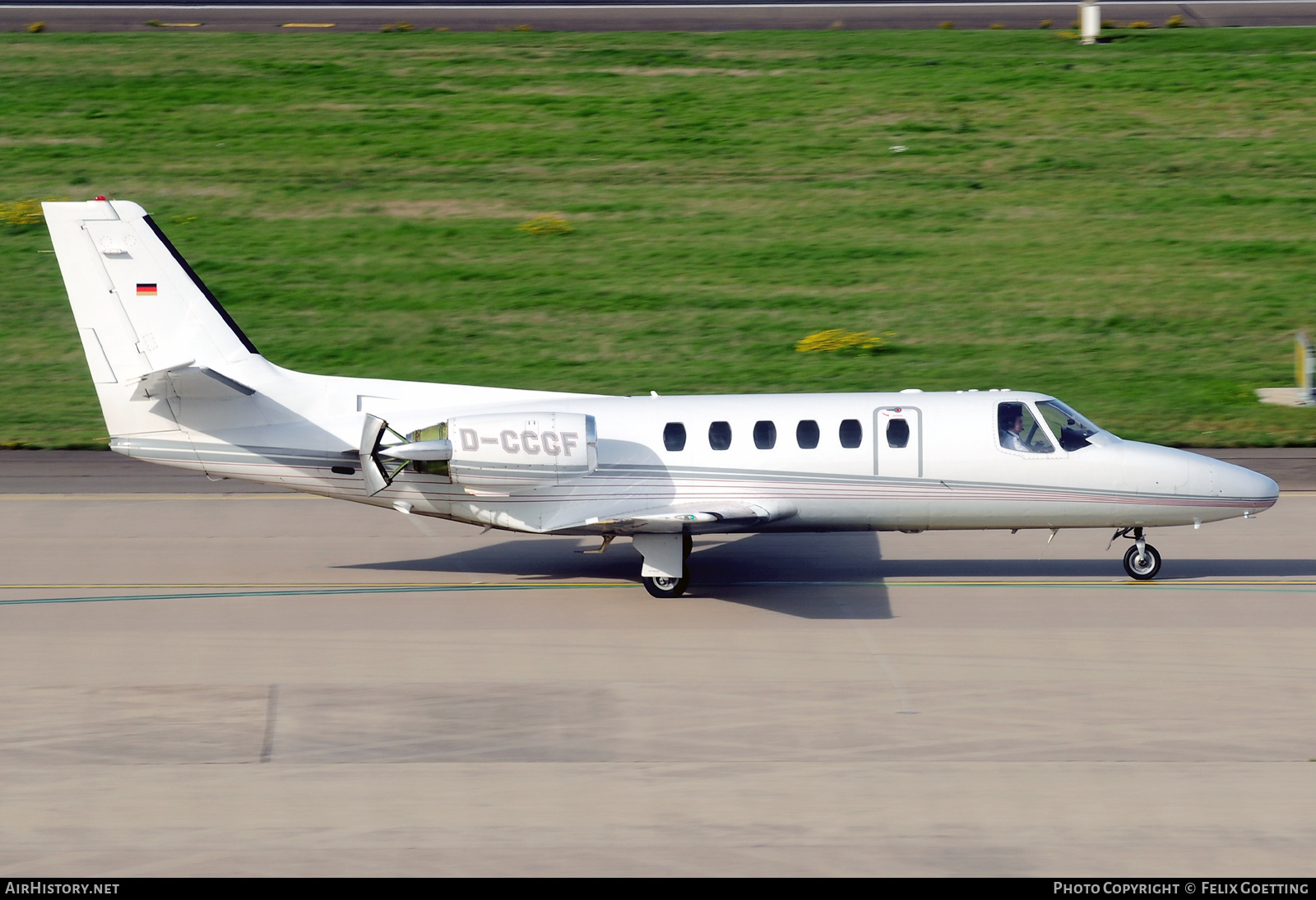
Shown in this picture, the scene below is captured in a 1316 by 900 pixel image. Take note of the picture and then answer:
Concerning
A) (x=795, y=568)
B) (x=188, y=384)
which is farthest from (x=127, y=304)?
(x=795, y=568)

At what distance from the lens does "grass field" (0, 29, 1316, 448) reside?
95.7 ft

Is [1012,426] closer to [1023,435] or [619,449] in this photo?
[1023,435]

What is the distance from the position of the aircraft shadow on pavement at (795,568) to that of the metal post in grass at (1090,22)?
104 feet

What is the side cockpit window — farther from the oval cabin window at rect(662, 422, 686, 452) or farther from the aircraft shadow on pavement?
the oval cabin window at rect(662, 422, 686, 452)

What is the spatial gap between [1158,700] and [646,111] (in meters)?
32.2

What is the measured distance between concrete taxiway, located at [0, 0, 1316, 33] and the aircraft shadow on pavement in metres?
33.0

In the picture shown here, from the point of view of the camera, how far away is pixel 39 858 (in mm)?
10047

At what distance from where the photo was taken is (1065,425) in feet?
55.2

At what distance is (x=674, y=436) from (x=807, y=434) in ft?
5.31

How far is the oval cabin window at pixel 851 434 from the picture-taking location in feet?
54.1

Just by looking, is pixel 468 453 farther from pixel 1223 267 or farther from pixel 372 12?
pixel 372 12

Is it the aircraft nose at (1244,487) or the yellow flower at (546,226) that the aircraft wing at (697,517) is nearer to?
the aircraft nose at (1244,487)

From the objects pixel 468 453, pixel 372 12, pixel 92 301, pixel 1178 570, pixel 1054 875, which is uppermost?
pixel 372 12

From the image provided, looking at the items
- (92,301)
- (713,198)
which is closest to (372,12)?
(713,198)
